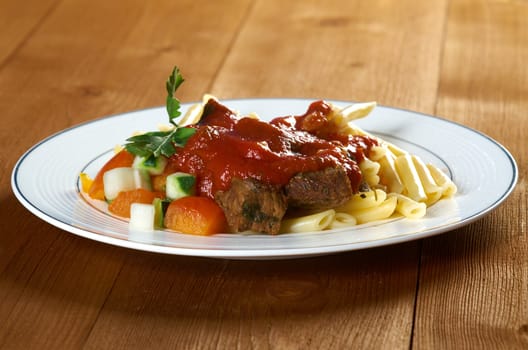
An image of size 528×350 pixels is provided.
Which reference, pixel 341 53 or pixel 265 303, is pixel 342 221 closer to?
pixel 265 303

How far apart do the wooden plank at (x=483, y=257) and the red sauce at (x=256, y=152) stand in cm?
44

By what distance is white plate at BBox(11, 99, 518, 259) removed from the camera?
273 centimetres

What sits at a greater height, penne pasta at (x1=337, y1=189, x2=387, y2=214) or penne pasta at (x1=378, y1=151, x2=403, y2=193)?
penne pasta at (x1=337, y1=189, x2=387, y2=214)

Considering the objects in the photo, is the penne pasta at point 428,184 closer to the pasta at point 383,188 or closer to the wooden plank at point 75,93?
the pasta at point 383,188

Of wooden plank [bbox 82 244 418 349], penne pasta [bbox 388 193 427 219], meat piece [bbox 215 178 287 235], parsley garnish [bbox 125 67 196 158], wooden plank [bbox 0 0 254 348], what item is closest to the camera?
wooden plank [bbox 82 244 418 349]

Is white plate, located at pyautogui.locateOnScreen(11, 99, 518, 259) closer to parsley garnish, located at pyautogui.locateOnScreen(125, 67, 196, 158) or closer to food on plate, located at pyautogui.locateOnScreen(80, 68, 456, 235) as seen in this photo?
food on plate, located at pyautogui.locateOnScreen(80, 68, 456, 235)

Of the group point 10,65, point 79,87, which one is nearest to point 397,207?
point 79,87

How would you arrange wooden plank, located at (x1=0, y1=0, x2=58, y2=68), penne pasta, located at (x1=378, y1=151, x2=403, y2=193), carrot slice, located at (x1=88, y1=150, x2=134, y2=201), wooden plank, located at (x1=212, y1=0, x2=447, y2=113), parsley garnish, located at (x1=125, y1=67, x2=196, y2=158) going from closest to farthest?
parsley garnish, located at (x1=125, y1=67, x2=196, y2=158) → carrot slice, located at (x1=88, y1=150, x2=134, y2=201) → penne pasta, located at (x1=378, y1=151, x2=403, y2=193) → wooden plank, located at (x1=212, y1=0, x2=447, y2=113) → wooden plank, located at (x1=0, y1=0, x2=58, y2=68)

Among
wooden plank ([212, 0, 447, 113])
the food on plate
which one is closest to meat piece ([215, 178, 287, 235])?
the food on plate

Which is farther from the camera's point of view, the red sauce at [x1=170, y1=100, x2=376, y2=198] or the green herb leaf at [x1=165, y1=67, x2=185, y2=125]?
the green herb leaf at [x1=165, y1=67, x2=185, y2=125]

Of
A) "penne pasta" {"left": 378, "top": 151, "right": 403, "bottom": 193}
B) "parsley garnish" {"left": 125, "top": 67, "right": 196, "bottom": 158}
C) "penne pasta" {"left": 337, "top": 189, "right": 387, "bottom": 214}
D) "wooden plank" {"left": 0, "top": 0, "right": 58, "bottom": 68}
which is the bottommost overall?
"wooden plank" {"left": 0, "top": 0, "right": 58, "bottom": 68}

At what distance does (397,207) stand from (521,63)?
7.79ft

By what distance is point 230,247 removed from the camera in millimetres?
2711

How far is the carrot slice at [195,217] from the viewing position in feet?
9.57
